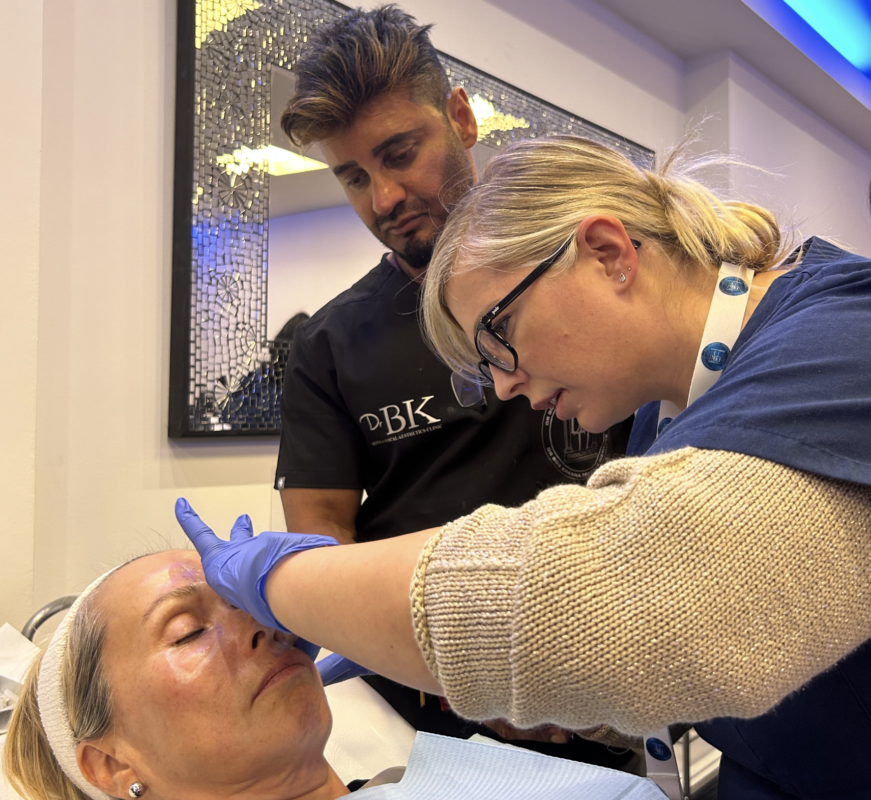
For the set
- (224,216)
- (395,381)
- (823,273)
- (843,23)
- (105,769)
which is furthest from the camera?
(843,23)

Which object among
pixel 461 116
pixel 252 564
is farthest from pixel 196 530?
pixel 461 116

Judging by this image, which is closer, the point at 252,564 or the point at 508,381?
the point at 252,564

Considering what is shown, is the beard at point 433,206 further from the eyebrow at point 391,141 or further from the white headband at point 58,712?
the white headband at point 58,712

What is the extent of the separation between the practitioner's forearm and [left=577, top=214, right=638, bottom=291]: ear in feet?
1.56

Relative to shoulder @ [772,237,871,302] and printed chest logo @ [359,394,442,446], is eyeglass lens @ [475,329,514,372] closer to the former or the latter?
shoulder @ [772,237,871,302]

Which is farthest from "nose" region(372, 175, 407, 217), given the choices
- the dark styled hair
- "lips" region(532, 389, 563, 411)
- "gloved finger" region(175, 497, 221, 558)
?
"gloved finger" region(175, 497, 221, 558)

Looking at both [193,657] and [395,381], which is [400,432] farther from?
[193,657]

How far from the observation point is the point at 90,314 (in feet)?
6.13

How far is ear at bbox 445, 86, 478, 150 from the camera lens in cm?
174

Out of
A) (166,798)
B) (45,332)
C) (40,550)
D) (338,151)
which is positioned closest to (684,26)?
(338,151)

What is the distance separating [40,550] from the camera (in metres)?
1.78

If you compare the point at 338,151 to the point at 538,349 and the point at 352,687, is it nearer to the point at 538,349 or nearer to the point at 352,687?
the point at 538,349

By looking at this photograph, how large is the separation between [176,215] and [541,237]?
1.30 metres

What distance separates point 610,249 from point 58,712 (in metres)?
1.12
